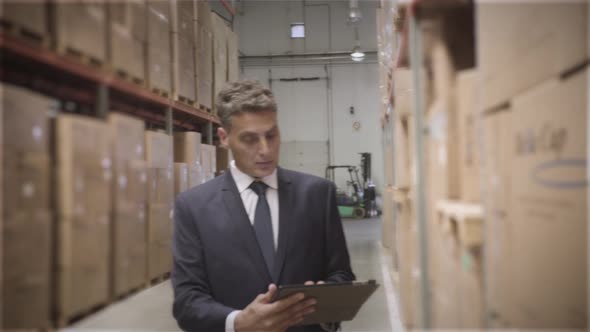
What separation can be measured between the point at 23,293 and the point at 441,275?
1.27m

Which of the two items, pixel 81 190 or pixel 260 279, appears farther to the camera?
pixel 260 279

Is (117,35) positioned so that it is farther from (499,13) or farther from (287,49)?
(287,49)

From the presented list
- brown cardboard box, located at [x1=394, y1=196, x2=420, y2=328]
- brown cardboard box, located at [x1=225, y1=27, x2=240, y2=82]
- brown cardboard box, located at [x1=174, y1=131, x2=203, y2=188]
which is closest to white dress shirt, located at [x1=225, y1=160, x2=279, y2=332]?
brown cardboard box, located at [x1=174, y1=131, x2=203, y2=188]

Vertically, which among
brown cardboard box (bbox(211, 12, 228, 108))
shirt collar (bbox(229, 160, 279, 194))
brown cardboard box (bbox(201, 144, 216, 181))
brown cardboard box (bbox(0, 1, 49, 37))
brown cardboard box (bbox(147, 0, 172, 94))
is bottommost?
shirt collar (bbox(229, 160, 279, 194))

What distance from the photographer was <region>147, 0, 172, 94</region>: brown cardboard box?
246cm

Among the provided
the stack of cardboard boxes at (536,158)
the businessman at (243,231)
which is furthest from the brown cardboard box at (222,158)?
the stack of cardboard boxes at (536,158)

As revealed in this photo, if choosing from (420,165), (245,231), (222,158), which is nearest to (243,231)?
(245,231)

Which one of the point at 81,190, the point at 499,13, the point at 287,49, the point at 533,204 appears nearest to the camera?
the point at 533,204

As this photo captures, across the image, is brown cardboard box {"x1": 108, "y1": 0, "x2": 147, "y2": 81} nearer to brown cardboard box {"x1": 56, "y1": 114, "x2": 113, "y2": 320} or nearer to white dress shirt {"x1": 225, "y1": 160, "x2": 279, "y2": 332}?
brown cardboard box {"x1": 56, "y1": 114, "x2": 113, "y2": 320}

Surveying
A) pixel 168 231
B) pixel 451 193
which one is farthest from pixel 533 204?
pixel 168 231

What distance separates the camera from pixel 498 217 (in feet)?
4.63

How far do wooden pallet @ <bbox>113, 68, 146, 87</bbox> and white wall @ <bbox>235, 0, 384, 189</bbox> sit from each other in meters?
14.9

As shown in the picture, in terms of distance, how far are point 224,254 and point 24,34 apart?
1724 millimetres

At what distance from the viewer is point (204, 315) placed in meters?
2.74
